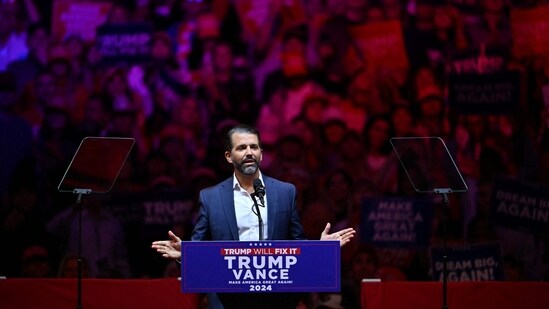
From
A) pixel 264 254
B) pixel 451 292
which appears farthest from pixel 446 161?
pixel 264 254

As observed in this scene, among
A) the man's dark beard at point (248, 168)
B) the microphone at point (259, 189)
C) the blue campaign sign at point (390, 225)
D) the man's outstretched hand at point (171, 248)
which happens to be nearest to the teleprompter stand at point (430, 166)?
the man's dark beard at point (248, 168)

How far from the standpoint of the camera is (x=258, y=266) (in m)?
4.30

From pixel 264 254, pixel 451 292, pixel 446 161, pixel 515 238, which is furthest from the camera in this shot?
pixel 515 238

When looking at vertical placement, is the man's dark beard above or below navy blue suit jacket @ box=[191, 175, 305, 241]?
above

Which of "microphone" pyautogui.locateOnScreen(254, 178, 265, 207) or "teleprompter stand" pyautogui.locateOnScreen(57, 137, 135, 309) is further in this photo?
"teleprompter stand" pyautogui.locateOnScreen(57, 137, 135, 309)

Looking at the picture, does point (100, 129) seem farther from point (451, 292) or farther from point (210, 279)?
point (210, 279)

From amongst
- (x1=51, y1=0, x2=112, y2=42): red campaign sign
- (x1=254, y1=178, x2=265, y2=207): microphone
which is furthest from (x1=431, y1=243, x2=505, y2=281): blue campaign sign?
(x1=254, y1=178, x2=265, y2=207): microphone

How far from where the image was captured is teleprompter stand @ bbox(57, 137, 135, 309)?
5.25 m

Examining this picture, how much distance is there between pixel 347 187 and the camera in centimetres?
820

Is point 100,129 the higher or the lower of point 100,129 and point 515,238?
the higher

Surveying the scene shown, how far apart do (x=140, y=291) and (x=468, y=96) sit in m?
3.45

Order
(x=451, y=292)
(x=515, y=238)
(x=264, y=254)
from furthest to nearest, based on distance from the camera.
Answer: (x=515, y=238)
(x=451, y=292)
(x=264, y=254)

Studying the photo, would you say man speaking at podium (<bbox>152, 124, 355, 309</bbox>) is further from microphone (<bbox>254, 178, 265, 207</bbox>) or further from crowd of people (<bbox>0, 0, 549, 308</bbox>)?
crowd of people (<bbox>0, 0, 549, 308</bbox>)

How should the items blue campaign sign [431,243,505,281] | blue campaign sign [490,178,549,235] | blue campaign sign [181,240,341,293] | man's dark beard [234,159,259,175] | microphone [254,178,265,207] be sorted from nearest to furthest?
blue campaign sign [181,240,341,293]
microphone [254,178,265,207]
man's dark beard [234,159,259,175]
blue campaign sign [431,243,505,281]
blue campaign sign [490,178,549,235]
